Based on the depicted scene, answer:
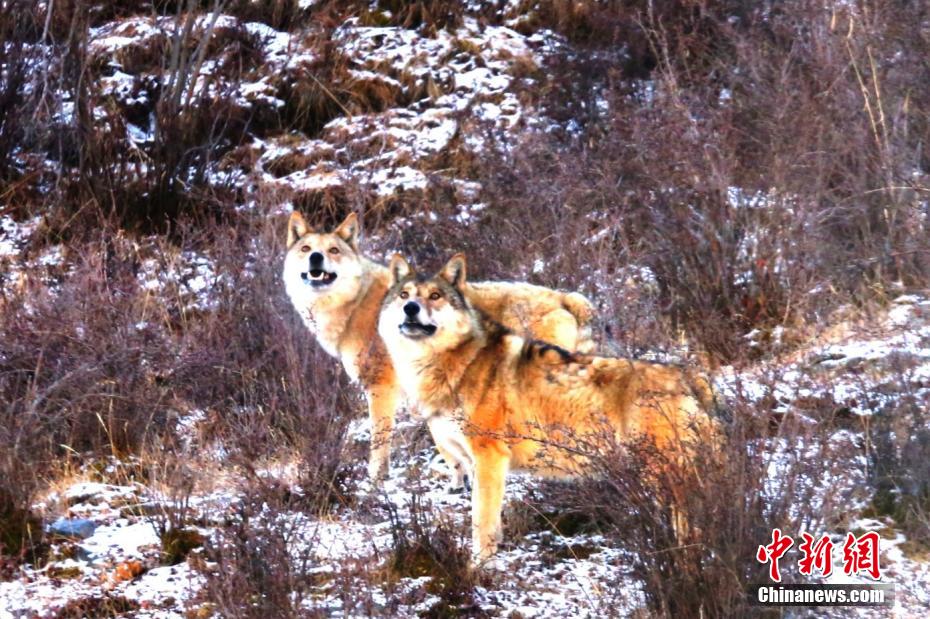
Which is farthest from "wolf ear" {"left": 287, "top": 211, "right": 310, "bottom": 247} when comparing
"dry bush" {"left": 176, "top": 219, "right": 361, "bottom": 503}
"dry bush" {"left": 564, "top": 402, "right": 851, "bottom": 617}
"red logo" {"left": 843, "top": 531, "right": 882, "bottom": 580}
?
"red logo" {"left": 843, "top": 531, "right": 882, "bottom": 580}

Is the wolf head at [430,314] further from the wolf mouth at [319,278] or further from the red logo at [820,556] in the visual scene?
the red logo at [820,556]

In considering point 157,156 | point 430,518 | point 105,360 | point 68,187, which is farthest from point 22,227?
point 430,518

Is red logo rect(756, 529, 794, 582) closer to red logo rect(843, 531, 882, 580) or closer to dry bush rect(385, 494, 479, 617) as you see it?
red logo rect(843, 531, 882, 580)

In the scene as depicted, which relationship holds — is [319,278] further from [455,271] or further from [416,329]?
[416,329]

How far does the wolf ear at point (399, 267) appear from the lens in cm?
650

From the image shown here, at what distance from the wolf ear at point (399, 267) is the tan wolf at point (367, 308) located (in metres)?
0.35

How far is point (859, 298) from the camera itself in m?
7.77

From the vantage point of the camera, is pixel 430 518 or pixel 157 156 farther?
pixel 157 156

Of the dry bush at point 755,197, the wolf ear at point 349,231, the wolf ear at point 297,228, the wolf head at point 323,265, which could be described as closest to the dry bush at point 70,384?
the wolf head at point 323,265

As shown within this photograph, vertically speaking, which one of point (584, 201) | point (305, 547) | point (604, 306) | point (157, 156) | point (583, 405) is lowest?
point (305, 547)

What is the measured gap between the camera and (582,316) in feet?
23.1

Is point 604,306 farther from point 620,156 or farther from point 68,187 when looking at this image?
point 68,187

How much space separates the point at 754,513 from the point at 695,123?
16.4 feet

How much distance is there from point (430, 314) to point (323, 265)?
187cm
